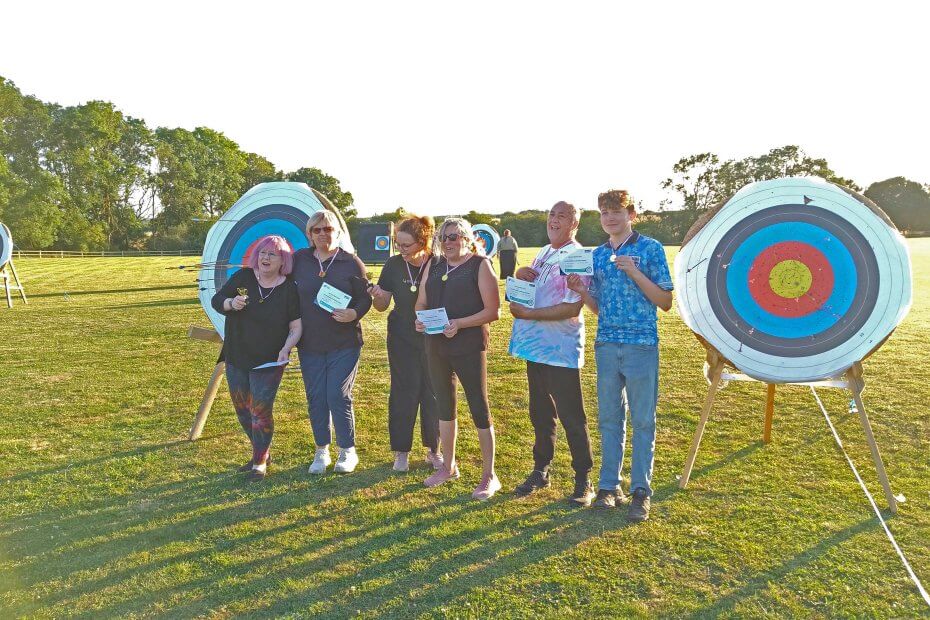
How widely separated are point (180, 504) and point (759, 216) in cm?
417

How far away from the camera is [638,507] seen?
148 inches

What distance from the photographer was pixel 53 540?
3.62 m

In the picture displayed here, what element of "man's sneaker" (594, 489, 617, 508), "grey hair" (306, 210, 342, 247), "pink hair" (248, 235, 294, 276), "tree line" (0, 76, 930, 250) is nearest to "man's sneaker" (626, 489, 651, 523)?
"man's sneaker" (594, 489, 617, 508)

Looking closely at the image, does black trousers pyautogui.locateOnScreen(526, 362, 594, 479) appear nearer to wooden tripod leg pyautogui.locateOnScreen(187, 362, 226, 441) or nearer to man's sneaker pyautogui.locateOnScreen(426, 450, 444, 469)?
man's sneaker pyautogui.locateOnScreen(426, 450, 444, 469)

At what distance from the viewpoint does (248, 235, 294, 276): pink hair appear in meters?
4.34

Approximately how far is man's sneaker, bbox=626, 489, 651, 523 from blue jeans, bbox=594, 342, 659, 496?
0.04 meters

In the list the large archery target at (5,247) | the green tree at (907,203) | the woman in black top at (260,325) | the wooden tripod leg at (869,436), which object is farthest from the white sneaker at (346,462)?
the green tree at (907,203)

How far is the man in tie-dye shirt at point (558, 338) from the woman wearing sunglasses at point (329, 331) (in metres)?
1.18

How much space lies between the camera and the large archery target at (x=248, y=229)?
518cm

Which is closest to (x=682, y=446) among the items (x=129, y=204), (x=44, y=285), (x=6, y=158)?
(x=44, y=285)

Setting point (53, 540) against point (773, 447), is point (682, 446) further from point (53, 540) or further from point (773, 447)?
point (53, 540)

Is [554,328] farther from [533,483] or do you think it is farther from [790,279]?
[790,279]

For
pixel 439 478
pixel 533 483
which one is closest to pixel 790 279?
pixel 533 483

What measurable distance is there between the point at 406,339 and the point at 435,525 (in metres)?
1.32
